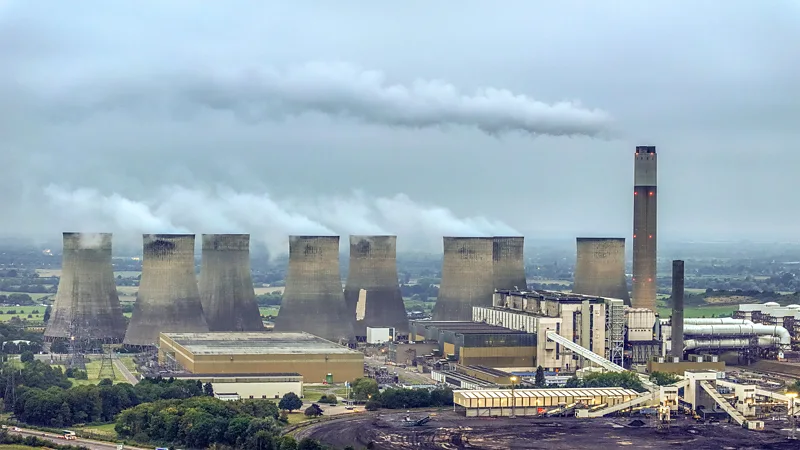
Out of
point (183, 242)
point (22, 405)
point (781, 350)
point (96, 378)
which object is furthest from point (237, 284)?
point (781, 350)

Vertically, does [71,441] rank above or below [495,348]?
below

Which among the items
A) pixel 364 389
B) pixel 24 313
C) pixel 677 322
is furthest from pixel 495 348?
pixel 24 313

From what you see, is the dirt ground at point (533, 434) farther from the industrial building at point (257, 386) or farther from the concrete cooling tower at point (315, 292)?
the concrete cooling tower at point (315, 292)

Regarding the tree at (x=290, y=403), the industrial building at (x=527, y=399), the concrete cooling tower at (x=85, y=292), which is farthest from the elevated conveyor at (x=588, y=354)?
the concrete cooling tower at (x=85, y=292)

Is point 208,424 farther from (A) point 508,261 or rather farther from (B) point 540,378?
(A) point 508,261

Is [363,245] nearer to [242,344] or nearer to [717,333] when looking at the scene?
[242,344]

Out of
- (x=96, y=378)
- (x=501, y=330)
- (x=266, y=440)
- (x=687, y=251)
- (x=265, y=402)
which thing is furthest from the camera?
(x=687, y=251)
